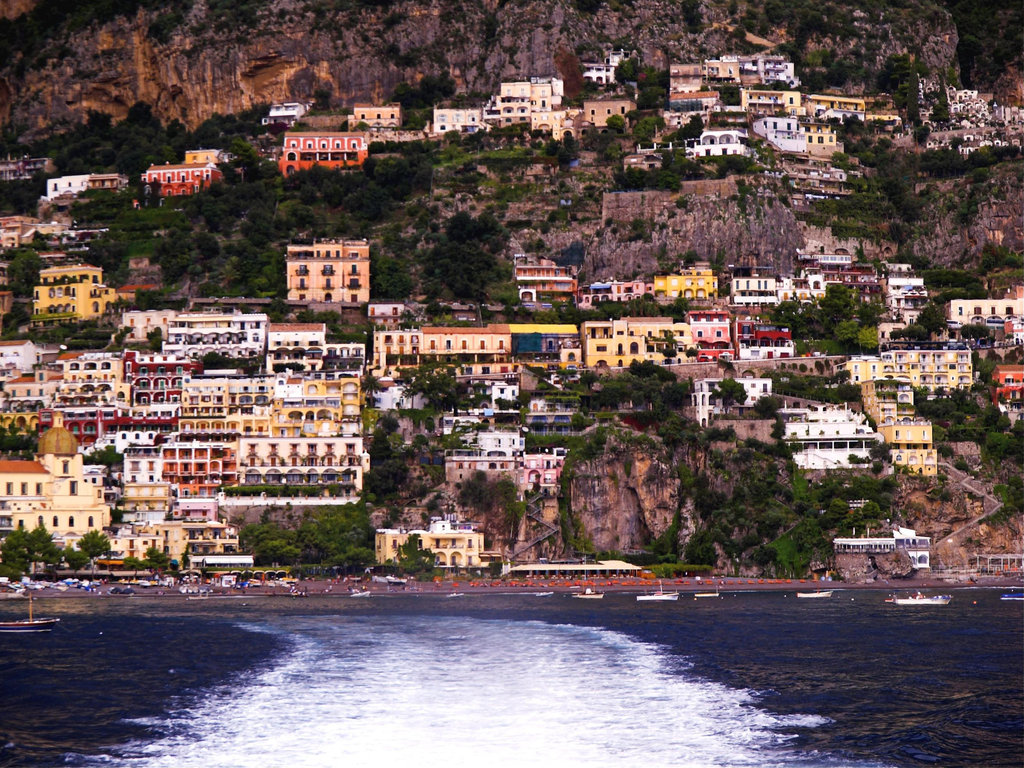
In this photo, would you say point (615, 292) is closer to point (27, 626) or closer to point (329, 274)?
point (329, 274)

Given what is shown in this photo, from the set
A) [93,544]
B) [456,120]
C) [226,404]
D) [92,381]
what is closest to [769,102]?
[456,120]

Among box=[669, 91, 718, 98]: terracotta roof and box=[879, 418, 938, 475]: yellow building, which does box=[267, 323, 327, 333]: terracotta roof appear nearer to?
box=[879, 418, 938, 475]: yellow building

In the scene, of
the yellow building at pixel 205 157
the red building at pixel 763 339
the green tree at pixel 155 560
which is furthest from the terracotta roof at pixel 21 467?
the red building at pixel 763 339

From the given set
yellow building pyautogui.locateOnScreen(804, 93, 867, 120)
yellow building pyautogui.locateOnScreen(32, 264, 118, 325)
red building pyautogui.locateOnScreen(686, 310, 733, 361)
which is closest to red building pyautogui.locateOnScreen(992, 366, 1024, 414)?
red building pyautogui.locateOnScreen(686, 310, 733, 361)

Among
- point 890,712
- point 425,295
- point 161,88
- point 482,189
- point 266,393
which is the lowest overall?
point 890,712

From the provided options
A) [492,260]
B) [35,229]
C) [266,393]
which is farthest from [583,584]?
[35,229]

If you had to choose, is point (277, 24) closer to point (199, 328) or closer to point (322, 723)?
point (199, 328)
